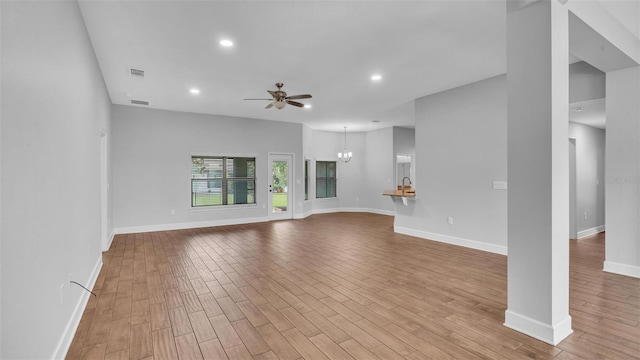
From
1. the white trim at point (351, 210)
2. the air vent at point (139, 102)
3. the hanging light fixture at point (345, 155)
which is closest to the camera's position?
the air vent at point (139, 102)

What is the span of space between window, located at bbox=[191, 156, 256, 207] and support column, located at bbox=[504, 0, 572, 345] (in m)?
6.68

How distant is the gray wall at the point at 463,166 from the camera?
4.83 metres

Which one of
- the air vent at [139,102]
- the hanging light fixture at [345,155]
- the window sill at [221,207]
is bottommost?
the window sill at [221,207]

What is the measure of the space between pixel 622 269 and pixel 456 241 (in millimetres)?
2138

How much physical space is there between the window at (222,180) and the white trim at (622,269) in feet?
23.2

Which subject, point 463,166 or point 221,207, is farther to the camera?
point 221,207

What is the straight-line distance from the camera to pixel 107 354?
217cm

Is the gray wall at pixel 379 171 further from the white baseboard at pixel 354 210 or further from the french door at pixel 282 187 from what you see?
the french door at pixel 282 187

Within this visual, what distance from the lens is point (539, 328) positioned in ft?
7.58

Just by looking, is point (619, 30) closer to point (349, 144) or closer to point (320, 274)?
point (320, 274)

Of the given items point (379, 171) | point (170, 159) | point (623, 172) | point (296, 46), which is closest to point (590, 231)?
point (623, 172)

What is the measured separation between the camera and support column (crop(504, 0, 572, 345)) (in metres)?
2.29

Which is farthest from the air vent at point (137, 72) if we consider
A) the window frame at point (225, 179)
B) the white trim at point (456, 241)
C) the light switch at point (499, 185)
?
the light switch at point (499, 185)

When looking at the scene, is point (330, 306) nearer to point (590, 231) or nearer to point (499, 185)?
point (499, 185)
